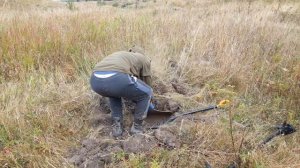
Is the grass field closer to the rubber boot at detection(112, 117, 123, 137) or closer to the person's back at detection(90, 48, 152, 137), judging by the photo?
the rubber boot at detection(112, 117, 123, 137)

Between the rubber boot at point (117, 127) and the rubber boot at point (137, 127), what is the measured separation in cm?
12

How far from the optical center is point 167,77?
5.02 meters

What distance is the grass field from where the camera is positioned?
139 inches

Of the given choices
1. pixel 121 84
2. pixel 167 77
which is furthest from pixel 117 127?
pixel 167 77

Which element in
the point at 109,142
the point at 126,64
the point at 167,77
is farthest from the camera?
the point at 167,77

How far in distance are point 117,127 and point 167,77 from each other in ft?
4.41

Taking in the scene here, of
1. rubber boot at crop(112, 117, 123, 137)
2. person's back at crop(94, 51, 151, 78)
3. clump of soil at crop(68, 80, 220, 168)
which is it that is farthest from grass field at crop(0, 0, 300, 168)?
person's back at crop(94, 51, 151, 78)

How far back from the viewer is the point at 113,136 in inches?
152

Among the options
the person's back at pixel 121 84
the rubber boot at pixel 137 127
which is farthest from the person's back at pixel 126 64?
the rubber boot at pixel 137 127

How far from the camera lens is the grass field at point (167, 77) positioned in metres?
3.54

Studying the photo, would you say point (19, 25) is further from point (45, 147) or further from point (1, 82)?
point (45, 147)

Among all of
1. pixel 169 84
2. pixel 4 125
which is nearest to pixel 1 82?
pixel 4 125

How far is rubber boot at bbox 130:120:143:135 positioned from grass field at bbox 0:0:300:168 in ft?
1.60

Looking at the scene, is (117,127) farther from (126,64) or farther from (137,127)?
(126,64)
